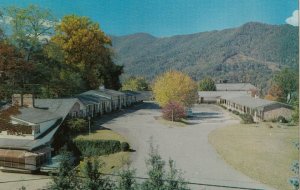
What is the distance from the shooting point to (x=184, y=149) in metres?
28.1

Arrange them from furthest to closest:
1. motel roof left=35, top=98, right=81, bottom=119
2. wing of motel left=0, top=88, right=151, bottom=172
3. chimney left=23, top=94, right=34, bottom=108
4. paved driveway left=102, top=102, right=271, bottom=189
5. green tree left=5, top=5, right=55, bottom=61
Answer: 1. motel roof left=35, top=98, right=81, bottom=119
2. chimney left=23, top=94, right=34, bottom=108
3. green tree left=5, top=5, right=55, bottom=61
4. wing of motel left=0, top=88, right=151, bottom=172
5. paved driveway left=102, top=102, right=271, bottom=189

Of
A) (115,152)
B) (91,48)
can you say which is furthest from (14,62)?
(91,48)

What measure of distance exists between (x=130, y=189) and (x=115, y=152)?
1266cm

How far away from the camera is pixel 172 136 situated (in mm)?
32906

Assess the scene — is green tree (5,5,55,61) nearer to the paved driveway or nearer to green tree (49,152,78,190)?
the paved driveway

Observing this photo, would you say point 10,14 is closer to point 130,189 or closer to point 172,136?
point 172,136

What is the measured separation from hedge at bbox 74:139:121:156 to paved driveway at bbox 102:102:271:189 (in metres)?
1.68

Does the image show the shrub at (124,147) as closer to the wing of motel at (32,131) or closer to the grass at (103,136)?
the grass at (103,136)

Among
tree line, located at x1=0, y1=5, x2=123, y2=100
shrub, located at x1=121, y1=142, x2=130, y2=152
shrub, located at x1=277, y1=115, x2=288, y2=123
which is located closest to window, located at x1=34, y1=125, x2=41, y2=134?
tree line, located at x1=0, y1=5, x2=123, y2=100

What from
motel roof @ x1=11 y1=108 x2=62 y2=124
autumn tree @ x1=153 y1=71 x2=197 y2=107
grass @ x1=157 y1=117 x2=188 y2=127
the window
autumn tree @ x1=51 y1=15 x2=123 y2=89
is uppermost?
autumn tree @ x1=51 y1=15 x2=123 y2=89

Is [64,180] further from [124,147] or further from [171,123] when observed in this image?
[171,123]

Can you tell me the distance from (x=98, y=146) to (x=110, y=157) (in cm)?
187

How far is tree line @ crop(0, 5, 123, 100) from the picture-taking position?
102 feet

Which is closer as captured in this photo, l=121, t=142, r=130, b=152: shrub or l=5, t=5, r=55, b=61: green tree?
l=121, t=142, r=130, b=152: shrub
